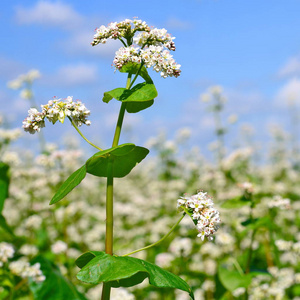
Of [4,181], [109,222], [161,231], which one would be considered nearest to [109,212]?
[109,222]

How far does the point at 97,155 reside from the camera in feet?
6.18

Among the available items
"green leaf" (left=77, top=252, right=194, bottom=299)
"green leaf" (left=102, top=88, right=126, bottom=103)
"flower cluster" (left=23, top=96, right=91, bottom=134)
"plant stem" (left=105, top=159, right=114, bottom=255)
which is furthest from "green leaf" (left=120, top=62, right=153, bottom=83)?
"green leaf" (left=77, top=252, right=194, bottom=299)

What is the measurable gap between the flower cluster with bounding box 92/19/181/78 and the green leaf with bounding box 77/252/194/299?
2.99 ft

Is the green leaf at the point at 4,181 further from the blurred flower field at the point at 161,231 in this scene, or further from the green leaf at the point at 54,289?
the green leaf at the point at 54,289

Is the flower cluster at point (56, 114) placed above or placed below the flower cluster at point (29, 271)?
above

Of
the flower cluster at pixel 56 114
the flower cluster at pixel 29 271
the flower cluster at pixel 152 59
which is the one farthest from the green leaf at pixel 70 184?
the flower cluster at pixel 29 271

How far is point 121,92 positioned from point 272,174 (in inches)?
528

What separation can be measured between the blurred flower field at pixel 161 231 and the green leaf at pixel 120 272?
48.3 inches

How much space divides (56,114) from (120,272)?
84 cm

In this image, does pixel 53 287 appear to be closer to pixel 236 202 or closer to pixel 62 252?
pixel 236 202

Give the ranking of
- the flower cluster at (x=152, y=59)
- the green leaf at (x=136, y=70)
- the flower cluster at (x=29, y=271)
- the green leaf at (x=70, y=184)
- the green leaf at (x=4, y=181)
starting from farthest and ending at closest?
the green leaf at (x=4, y=181), the flower cluster at (x=29, y=271), the green leaf at (x=136, y=70), the flower cluster at (x=152, y=59), the green leaf at (x=70, y=184)

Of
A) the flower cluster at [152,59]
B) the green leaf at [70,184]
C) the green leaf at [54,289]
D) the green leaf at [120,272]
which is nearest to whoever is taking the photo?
the green leaf at [120,272]

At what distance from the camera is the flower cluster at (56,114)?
2031mm

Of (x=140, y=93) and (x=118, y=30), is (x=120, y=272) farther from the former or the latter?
(x=118, y=30)
